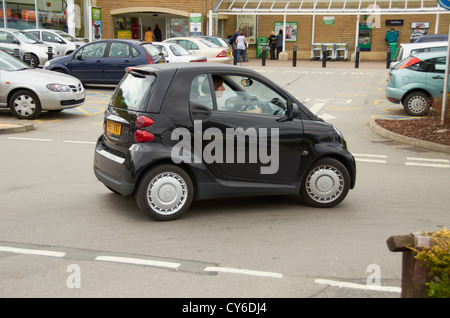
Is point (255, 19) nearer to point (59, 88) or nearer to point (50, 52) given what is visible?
point (50, 52)

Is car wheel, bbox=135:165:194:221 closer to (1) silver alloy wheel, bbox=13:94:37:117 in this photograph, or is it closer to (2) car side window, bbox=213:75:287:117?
(2) car side window, bbox=213:75:287:117

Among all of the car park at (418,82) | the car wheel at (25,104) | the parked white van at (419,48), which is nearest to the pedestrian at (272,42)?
the parked white van at (419,48)

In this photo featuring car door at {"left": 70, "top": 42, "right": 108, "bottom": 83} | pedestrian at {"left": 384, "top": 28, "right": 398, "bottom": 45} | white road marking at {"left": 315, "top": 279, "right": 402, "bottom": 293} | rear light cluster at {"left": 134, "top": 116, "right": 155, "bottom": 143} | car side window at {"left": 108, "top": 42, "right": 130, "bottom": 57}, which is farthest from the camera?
pedestrian at {"left": 384, "top": 28, "right": 398, "bottom": 45}

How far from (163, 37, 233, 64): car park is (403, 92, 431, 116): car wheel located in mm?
10828

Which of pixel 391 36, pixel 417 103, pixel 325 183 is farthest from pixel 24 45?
pixel 391 36

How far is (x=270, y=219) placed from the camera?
6.30 meters

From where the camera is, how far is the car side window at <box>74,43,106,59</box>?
1761 cm

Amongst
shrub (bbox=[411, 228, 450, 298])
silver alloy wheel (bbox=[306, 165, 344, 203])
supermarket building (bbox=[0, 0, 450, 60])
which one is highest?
supermarket building (bbox=[0, 0, 450, 60])

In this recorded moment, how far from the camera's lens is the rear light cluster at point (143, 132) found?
593cm

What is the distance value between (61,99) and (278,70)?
15.3 m

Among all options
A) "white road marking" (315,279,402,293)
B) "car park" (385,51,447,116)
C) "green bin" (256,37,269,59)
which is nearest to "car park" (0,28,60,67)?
"green bin" (256,37,269,59)

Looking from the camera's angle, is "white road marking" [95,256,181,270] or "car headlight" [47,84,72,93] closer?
"white road marking" [95,256,181,270]

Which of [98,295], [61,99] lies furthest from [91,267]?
[61,99]
